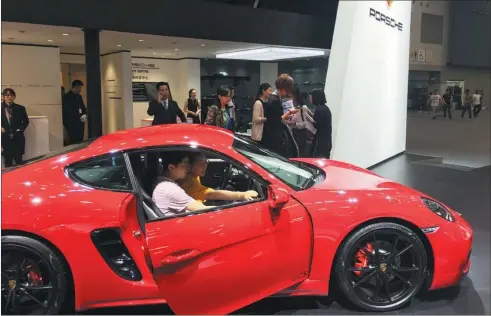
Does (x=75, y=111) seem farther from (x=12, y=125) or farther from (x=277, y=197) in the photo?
(x=277, y=197)

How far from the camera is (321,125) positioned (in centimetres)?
541

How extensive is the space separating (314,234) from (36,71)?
8.68m

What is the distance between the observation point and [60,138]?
980 cm

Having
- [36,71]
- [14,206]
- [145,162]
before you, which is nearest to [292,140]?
[145,162]

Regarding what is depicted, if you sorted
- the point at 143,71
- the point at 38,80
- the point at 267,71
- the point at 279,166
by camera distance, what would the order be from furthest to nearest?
the point at 267,71 < the point at 143,71 < the point at 38,80 < the point at 279,166

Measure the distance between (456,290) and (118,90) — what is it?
415 inches

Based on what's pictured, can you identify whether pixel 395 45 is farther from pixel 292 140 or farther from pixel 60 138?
pixel 60 138

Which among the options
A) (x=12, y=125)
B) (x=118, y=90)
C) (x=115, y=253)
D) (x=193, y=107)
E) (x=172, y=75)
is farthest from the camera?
(x=172, y=75)

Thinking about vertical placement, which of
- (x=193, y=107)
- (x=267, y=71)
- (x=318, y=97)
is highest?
(x=267, y=71)

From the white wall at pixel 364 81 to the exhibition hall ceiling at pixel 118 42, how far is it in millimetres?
3458

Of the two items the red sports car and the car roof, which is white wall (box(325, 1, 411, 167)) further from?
the car roof

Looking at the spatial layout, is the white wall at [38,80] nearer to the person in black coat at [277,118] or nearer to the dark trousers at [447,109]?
Result: the person in black coat at [277,118]

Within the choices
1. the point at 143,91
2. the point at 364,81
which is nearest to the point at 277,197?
the point at 364,81

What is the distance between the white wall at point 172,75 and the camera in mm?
13141
